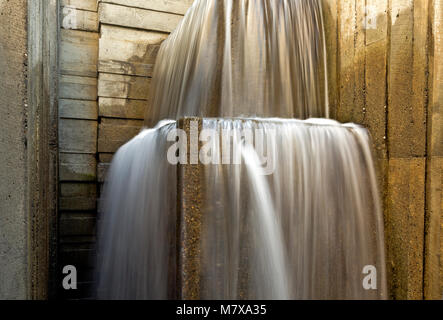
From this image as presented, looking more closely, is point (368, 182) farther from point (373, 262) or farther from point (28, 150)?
point (28, 150)

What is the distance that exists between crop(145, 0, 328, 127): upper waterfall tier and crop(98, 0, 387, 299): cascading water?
0.03 ft

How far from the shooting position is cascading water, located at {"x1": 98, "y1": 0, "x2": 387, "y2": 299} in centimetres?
227

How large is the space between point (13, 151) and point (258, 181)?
5.04 feet

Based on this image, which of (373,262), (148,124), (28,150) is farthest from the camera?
(148,124)

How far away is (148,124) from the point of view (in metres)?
4.84

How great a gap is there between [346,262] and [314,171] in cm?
71

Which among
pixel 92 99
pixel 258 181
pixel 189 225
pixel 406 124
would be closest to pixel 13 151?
pixel 189 225

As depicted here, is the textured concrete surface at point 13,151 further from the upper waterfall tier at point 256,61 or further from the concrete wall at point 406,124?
the concrete wall at point 406,124

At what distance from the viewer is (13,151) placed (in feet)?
7.16

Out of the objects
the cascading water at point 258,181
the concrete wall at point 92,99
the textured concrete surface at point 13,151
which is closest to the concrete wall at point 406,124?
the cascading water at point 258,181

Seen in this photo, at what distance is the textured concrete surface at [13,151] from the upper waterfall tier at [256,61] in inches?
60.8

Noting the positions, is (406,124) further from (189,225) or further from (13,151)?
(13,151)

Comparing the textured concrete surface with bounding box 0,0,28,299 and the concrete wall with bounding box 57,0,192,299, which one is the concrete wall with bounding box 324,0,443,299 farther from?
the concrete wall with bounding box 57,0,192,299
